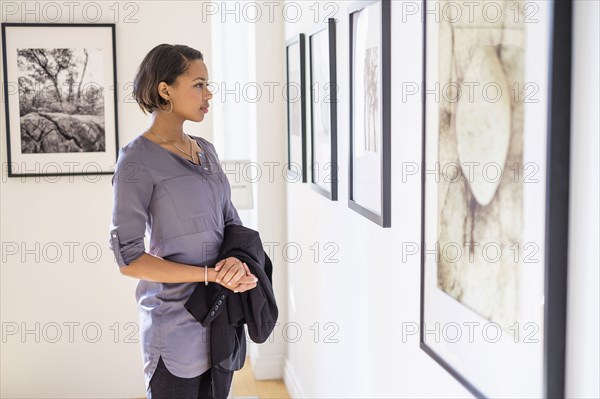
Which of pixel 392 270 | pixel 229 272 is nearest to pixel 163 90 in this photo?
pixel 229 272

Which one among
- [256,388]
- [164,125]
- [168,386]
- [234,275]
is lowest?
[256,388]

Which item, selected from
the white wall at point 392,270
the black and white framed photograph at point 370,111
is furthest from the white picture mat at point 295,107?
the black and white framed photograph at point 370,111

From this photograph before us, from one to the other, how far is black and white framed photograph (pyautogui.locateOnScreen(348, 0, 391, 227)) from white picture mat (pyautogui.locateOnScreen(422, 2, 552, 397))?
0.37m

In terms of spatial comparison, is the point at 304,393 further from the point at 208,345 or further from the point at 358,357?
the point at 208,345

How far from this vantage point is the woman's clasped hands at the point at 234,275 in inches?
89.4

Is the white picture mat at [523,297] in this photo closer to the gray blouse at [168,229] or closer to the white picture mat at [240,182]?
the gray blouse at [168,229]

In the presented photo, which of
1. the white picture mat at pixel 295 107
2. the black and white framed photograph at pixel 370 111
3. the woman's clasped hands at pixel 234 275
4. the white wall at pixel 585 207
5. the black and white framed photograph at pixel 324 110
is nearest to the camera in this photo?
the white wall at pixel 585 207

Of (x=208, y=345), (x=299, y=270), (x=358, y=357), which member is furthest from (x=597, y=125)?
(x=299, y=270)

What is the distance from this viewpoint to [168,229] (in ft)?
7.52

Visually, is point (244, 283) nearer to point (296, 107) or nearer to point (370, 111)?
point (370, 111)

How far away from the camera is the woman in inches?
88.3

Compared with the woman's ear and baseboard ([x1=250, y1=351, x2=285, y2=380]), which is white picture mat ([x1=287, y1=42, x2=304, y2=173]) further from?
the woman's ear

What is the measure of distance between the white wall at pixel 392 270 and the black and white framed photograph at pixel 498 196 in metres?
0.03

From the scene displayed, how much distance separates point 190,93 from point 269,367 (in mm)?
2435
